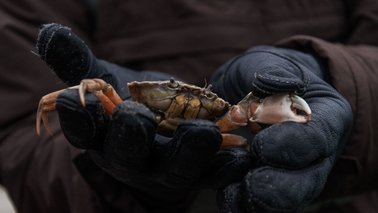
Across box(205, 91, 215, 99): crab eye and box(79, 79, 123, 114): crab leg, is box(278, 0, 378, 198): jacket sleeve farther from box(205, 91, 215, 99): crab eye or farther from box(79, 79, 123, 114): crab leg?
box(79, 79, 123, 114): crab leg

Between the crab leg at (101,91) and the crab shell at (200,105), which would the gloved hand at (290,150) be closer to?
the crab shell at (200,105)

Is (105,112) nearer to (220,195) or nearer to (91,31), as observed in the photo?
(220,195)

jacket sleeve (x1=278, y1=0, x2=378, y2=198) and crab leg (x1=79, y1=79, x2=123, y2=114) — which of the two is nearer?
crab leg (x1=79, y1=79, x2=123, y2=114)

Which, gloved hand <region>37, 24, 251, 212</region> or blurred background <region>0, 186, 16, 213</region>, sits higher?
gloved hand <region>37, 24, 251, 212</region>

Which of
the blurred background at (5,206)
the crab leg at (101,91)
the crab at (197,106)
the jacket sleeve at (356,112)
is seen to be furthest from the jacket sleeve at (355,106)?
the blurred background at (5,206)

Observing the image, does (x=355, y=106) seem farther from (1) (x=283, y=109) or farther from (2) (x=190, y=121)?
(2) (x=190, y=121)

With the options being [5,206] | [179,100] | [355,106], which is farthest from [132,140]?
[5,206]

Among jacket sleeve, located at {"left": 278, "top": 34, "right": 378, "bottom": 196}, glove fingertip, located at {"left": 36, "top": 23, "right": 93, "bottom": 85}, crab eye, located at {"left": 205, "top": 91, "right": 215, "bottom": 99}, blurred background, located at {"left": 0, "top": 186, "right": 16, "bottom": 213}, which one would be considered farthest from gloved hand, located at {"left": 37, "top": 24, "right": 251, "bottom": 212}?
blurred background, located at {"left": 0, "top": 186, "right": 16, "bottom": 213}
